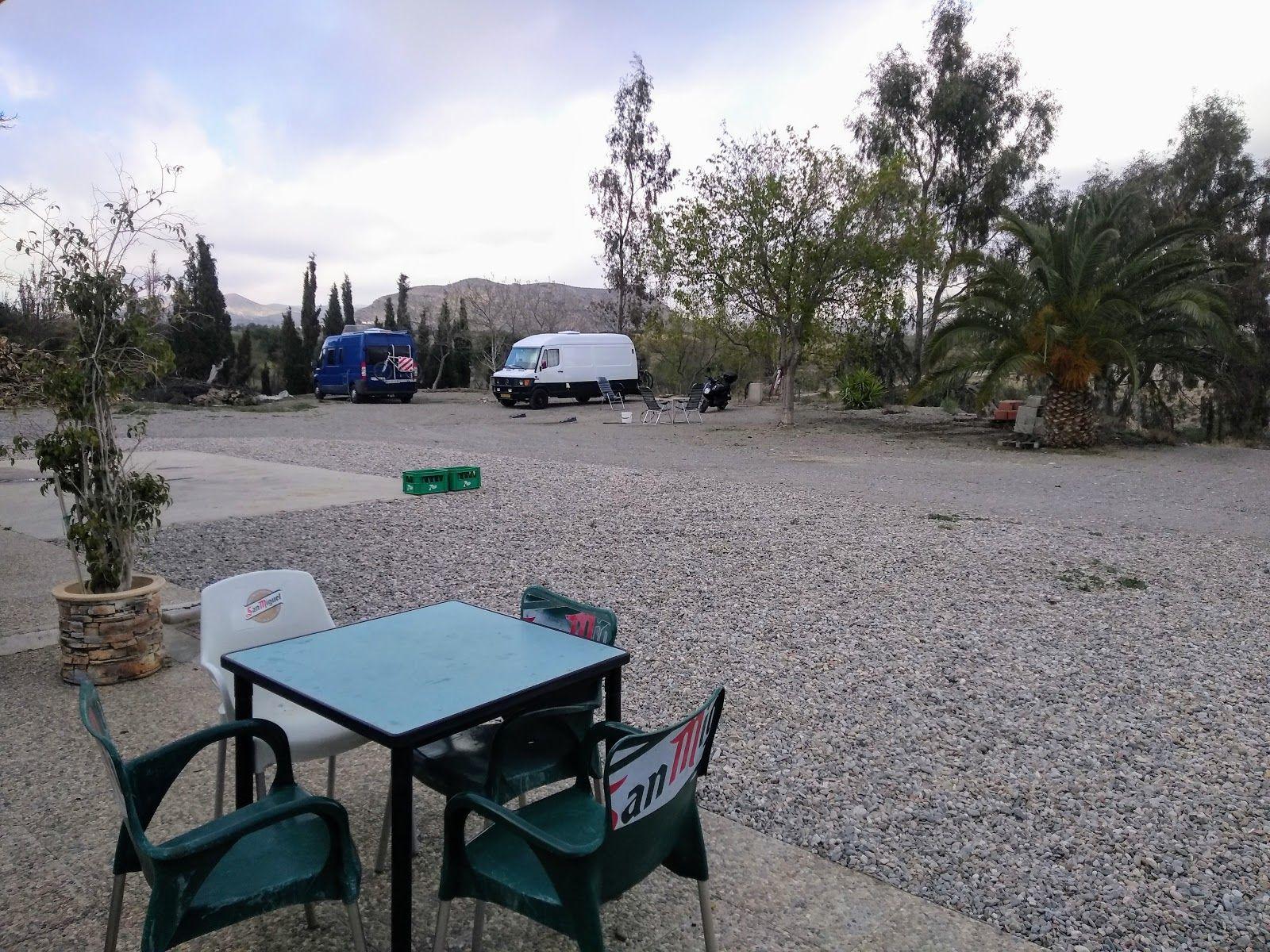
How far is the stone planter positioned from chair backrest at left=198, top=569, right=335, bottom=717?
1553 mm

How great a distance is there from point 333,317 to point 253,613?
36307 millimetres

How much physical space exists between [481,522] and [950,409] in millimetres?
18674

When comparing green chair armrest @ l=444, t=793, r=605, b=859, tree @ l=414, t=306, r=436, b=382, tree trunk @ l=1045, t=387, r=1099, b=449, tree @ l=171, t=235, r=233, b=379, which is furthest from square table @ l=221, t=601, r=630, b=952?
tree @ l=414, t=306, r=436, b=382

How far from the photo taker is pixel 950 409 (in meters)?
23.6

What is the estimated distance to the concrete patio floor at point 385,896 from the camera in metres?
2.23

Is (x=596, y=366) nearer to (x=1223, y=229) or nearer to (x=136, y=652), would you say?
(x=1223, y=229)

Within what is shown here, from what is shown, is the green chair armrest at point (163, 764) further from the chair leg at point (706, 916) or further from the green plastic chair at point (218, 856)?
the chair leg at point (706, 916)

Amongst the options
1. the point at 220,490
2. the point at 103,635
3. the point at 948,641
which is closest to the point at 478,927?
the point at 103,635

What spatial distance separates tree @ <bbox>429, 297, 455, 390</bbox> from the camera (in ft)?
112

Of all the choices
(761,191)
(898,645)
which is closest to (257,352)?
(761,191)

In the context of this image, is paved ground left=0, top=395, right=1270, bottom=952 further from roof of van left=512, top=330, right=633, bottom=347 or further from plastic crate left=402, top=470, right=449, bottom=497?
roof of van left=512, top=330, right=633, bottom=347

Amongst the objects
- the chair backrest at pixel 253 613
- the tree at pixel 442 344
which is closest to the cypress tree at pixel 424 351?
the tree at pixel 442 344

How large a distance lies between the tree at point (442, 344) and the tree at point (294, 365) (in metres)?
4.77

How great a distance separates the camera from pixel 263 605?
2801 mm
